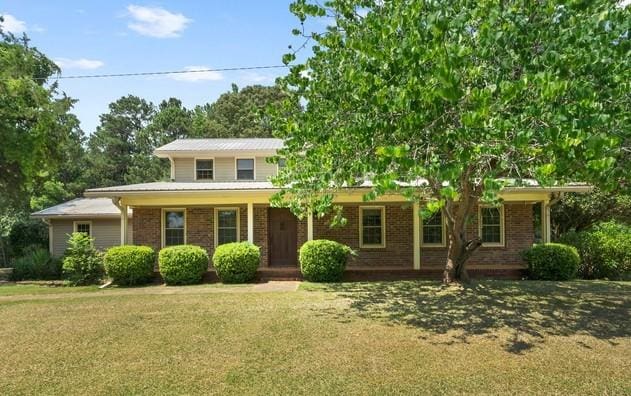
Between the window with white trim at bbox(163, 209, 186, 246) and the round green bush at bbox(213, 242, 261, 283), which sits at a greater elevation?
the window with white trim at bbox(163, 209, 186, 246)

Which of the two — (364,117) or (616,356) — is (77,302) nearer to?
(364,117)

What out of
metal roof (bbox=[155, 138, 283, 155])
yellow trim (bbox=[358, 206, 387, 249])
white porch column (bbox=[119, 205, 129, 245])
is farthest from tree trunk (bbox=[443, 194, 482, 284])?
white porch column (bbox=[119, 205, 129, 245])

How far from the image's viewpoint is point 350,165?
24.0ft

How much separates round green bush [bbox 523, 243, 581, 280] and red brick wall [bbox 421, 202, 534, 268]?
4.91 feet

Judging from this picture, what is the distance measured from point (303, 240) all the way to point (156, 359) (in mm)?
8824

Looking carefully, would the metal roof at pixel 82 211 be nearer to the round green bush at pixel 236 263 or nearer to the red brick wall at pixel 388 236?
the round green bush at pixel 236 263

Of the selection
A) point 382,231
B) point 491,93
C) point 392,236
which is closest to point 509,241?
point 392,236

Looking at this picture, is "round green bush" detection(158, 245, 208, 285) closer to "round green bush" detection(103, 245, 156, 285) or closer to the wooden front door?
"round green bush" detection(103, 245, 156, 285)

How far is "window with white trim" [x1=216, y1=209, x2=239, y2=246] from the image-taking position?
48.6 feet

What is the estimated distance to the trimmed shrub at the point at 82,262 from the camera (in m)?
13.1

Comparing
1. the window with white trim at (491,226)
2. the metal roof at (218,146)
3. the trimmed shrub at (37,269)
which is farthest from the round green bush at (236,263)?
the trimmed shrub at (37,269)

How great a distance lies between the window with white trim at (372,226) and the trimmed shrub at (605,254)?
611 cm

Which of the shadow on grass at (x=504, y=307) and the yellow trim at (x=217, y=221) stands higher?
the yellow trim at (x=217, y=221)

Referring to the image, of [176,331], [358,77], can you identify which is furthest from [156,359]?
[358,77]
